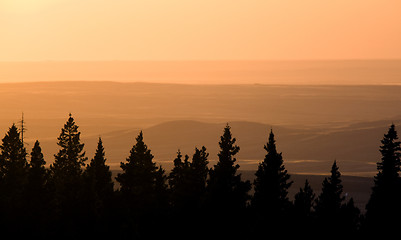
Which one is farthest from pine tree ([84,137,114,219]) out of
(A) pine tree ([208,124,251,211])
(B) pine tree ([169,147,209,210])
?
(A) pine tree ([208,124,251,211])

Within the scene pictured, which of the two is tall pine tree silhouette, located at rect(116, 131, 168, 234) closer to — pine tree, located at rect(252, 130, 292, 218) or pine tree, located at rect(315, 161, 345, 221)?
pine tree, located at rect(252, 130, 292, 218)

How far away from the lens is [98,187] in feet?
178

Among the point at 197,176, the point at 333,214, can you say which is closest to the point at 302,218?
the point at 333,214

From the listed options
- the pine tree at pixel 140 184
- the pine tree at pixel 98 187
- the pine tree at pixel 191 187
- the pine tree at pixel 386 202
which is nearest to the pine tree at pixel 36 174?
the pine tree at pixel 98 187

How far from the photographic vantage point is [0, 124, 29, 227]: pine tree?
50.7 metres

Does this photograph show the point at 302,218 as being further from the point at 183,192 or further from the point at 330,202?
the point at 183,192

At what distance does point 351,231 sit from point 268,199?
4.69 meters

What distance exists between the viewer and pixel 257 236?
47.5m

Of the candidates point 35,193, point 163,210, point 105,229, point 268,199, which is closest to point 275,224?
point 268,199

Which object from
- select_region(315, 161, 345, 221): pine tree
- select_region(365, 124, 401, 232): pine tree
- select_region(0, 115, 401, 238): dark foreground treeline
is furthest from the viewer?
select_region(365, 124, 401, 232): pine tree

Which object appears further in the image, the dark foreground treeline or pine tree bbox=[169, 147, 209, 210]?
pine tree bbox=[169, 147, 209, 210]

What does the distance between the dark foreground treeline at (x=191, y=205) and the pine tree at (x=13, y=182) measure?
6 centimetres

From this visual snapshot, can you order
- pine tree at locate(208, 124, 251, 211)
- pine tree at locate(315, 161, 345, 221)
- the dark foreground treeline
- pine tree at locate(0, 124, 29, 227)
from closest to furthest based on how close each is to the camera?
pine tree at locate(208, 124, 251, 211) → the dark foreground treeline → pine tree at locate(315, 161, 345, 221) → pine tree at locate(0, 124, 29, 227)

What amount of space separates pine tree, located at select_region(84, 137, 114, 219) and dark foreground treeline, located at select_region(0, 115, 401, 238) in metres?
0.06
